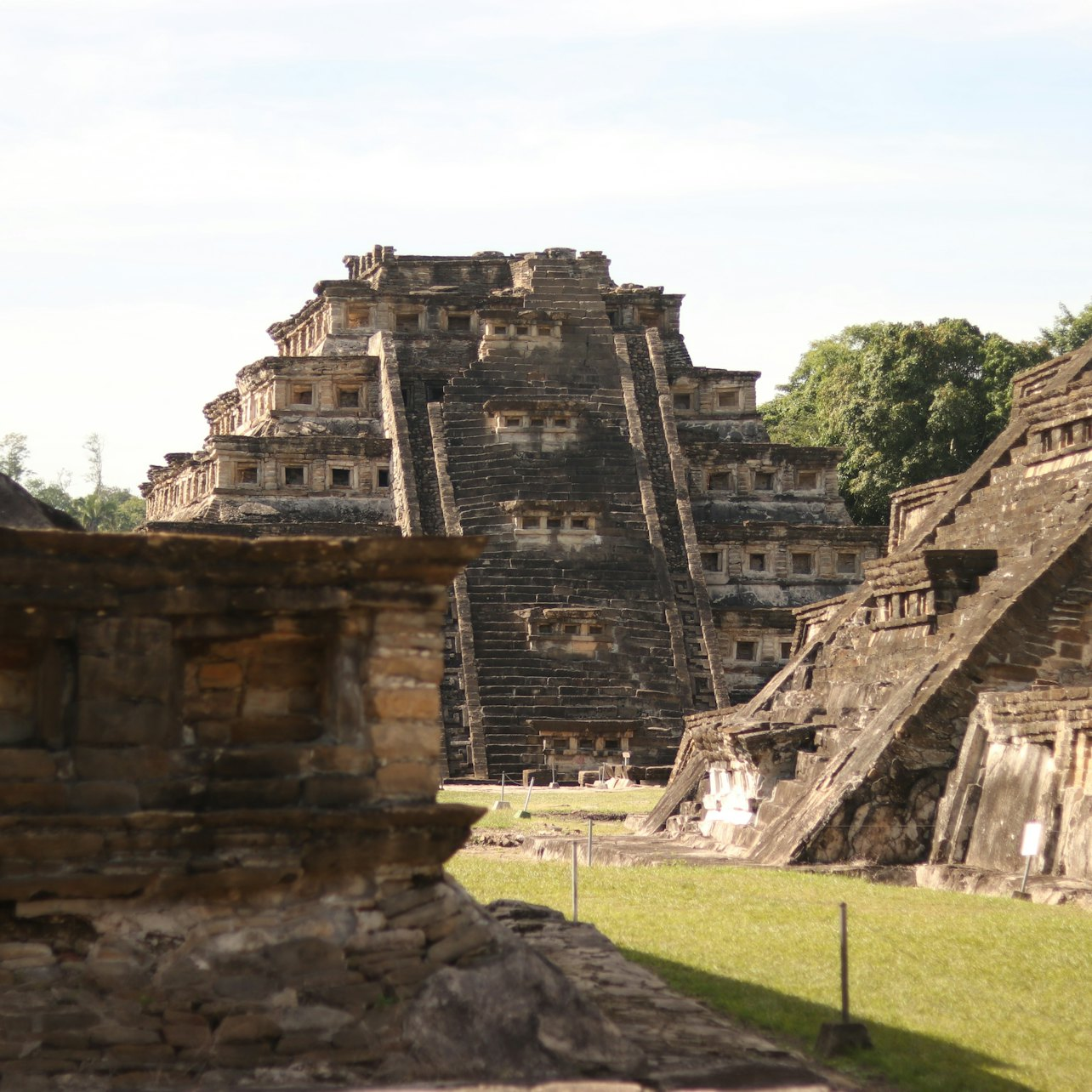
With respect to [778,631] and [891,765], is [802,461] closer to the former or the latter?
[778,631]

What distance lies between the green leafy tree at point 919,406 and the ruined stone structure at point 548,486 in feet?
21.4

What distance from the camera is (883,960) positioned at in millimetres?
10508

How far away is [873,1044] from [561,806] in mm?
16152

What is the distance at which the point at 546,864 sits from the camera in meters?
16.5

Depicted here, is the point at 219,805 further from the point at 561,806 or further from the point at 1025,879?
the point at 561,806

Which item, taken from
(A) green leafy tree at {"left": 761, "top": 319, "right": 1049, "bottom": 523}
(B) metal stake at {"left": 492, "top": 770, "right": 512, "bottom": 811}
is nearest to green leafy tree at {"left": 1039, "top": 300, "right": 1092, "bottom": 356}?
(A) green leafy tree at {"left": 761, "top": 319, "right": 1049, "bottom": 523}

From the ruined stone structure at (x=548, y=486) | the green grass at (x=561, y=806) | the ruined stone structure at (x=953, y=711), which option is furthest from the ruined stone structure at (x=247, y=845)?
the ruined stone structure at (x=548, y=486)

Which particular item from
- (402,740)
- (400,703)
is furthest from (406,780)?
(400,703)

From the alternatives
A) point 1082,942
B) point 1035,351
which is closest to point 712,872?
point 1082,942

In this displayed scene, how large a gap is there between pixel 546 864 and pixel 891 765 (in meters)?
3.13

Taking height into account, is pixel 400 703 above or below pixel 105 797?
above

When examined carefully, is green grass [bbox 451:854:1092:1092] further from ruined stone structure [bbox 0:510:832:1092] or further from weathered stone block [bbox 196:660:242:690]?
weathered stone block [bbox 196:660:242:690]

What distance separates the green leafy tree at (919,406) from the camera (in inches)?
1864

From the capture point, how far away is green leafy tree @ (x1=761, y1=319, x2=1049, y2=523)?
47.3 m
